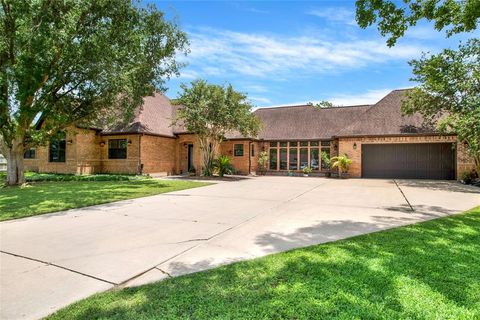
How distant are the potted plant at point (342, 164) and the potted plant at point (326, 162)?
3.51 feet

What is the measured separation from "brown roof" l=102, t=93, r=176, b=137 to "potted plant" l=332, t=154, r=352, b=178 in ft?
38.4

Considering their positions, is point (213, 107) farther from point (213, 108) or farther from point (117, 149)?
point (117, 149)

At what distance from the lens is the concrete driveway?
3520mm

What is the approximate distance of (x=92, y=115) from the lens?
51.0 ft

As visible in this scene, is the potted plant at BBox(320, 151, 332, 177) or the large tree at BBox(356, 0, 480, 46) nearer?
the large tree at BBox(356, 0, 480, 46)

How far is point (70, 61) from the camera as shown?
40.9ft

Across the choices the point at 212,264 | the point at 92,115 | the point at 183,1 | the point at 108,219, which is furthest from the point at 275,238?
the point at 92,115

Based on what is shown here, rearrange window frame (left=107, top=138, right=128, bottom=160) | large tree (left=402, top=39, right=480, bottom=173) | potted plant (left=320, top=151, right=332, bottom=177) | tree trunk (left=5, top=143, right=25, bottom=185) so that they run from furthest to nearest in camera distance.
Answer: potted plant (left=320, top=151, right=332, bottom=177) → window frame (left=107, top=138, right=128, bottom=160) → large tree (left=402, top=39, right=480, bottom=173) → tree trunk (left=5, top=143, right=25, bottom=185)

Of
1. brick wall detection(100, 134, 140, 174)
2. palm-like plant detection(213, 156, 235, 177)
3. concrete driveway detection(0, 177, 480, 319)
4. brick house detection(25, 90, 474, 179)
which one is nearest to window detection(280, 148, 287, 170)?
brick house detection(25, 90, 474, 179)

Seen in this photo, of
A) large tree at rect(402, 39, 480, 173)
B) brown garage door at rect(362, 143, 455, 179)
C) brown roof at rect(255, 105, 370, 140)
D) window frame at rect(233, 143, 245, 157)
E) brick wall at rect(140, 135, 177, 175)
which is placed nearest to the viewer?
large tree at rect(402, 39, 480, 173)

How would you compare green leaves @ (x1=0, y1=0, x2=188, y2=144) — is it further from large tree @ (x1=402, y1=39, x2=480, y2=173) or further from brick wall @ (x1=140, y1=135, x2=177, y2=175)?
large tree @ (x1=402, y1=39, x2=480, y2=173)

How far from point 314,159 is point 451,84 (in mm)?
9916

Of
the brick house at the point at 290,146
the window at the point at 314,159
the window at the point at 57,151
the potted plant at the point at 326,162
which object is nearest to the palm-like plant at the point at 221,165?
the brick house at the point at 290,146

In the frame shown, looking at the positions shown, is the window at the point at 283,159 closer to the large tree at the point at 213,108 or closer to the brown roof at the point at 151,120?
the large tree at the point at 213,108
